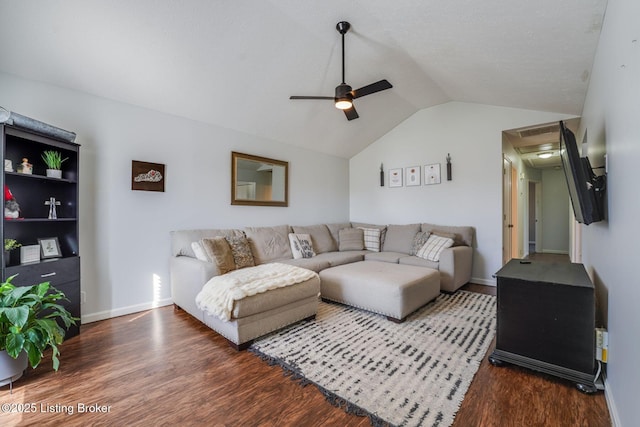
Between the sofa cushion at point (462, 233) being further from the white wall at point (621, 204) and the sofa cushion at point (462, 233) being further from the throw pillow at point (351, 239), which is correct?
the white wall at point (621, 204)

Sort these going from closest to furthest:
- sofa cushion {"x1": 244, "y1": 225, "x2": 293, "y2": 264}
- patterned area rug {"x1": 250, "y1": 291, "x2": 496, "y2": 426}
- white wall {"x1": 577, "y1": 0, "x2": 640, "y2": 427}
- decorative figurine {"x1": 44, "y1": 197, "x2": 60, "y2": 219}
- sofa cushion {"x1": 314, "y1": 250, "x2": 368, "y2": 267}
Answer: white wall {"x1": 577, "y1": 0, "x2": 640, "y2": 427}
patterned area rug {"x1": 250, "y1": 291, "x2": 496, "y2": 426}
decorative figurine {"x1": 44, "y1": 197, "x2": 60, "y2": 219}
sofa cushion {"x1": 244, "y1": 225, "x2": 293, "y2": 264}
sofa cushion {"x1": 314, "y1": 250, "x2": 368, "y2": 267}

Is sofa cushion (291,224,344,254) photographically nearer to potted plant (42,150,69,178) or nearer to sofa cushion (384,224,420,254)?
sofa cushion (384,224,420,254)

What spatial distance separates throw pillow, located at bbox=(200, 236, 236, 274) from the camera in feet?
9.72

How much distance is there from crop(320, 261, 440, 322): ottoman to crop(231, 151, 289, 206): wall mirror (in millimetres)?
1614

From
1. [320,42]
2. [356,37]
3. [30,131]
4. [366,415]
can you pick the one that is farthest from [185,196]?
[366,415]

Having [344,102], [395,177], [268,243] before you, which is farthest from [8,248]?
[395,177]

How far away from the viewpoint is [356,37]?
279 cm

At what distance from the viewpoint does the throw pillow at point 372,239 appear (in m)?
4.80

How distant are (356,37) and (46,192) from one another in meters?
3.20

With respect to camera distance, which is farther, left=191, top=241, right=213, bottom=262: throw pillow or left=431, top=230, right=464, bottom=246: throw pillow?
left=431, top=230, right=464, bottom=246: throw pillow

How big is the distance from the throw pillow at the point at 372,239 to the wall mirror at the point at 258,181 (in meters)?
1.46

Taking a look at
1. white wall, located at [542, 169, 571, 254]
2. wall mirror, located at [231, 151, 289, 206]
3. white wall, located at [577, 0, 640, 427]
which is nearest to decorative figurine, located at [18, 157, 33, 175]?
wall mirror, located at [231, 151, 289, 206]

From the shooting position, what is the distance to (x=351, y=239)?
4.85 meters

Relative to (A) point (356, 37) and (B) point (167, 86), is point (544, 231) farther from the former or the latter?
(B) point (167, 86)
